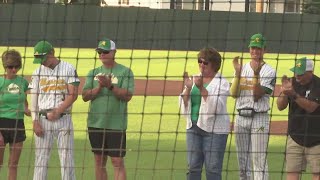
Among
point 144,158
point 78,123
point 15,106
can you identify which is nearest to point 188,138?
point 15,106

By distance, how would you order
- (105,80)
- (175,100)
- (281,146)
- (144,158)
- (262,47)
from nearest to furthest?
(105,80) → (262,47) → (144,158) → (281,146) → (175,100)

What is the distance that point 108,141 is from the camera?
7082 mm

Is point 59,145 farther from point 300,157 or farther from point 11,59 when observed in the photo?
point 300,157

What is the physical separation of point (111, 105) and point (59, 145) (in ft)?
2.10

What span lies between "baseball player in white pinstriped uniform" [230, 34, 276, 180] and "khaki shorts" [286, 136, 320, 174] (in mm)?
239

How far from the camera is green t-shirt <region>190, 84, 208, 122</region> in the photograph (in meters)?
6.80

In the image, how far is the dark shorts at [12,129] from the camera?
750 cm

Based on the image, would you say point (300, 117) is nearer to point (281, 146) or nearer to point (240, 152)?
point (240, 152)

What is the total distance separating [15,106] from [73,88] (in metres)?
0.83

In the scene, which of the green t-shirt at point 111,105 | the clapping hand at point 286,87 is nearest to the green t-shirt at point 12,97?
the green t-shirt at point 111,105

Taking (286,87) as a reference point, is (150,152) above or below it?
below

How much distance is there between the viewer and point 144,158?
9523 millimetres

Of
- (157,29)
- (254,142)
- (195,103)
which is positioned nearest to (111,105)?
(195,103)

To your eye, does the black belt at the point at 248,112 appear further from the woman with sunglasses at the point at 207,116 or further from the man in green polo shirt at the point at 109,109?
the man in green polo shirt at the point at 109,109
